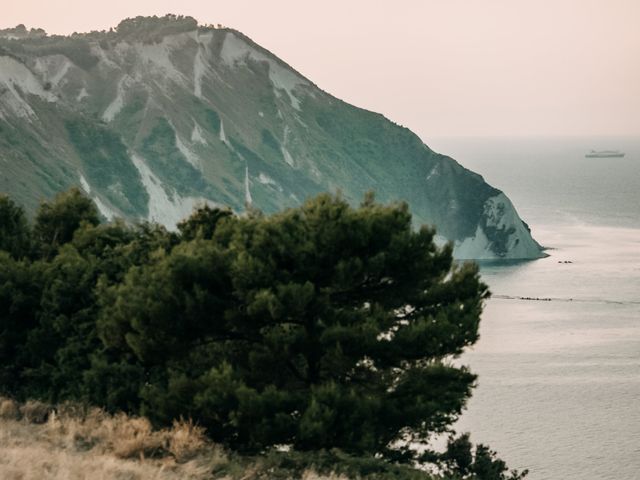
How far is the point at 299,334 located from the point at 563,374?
195 ft

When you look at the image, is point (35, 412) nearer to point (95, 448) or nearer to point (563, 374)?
point (95, 448)

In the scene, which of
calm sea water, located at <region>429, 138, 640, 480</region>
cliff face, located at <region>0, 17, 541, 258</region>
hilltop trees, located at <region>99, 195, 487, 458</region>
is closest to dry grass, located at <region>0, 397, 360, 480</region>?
hilltop trees, located at <region>99, 195, 487, 458</region>

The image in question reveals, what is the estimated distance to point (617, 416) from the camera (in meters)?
63.6

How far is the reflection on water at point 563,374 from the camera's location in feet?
181

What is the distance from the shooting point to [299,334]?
22.0 metres

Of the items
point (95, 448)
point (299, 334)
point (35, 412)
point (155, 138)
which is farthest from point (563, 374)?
point (155, 138)

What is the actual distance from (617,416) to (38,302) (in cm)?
4569

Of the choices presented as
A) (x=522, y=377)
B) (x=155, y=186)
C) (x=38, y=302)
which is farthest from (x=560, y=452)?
(x=155, y=186)

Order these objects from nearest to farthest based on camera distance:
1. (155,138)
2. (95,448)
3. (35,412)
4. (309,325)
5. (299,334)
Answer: (95,448) < (35,412) < (299,334) < (309,325) < (155,138)

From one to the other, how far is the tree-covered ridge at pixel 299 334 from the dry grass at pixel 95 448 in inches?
66.5

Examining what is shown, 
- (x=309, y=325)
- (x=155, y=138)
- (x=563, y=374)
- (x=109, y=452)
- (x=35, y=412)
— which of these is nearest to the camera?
(x=109, y=452)

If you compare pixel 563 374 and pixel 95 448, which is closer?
pixel 95 448

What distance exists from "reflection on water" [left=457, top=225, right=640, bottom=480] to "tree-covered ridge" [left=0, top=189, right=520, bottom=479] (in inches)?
1170

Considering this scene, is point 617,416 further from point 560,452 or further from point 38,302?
point 38,302
